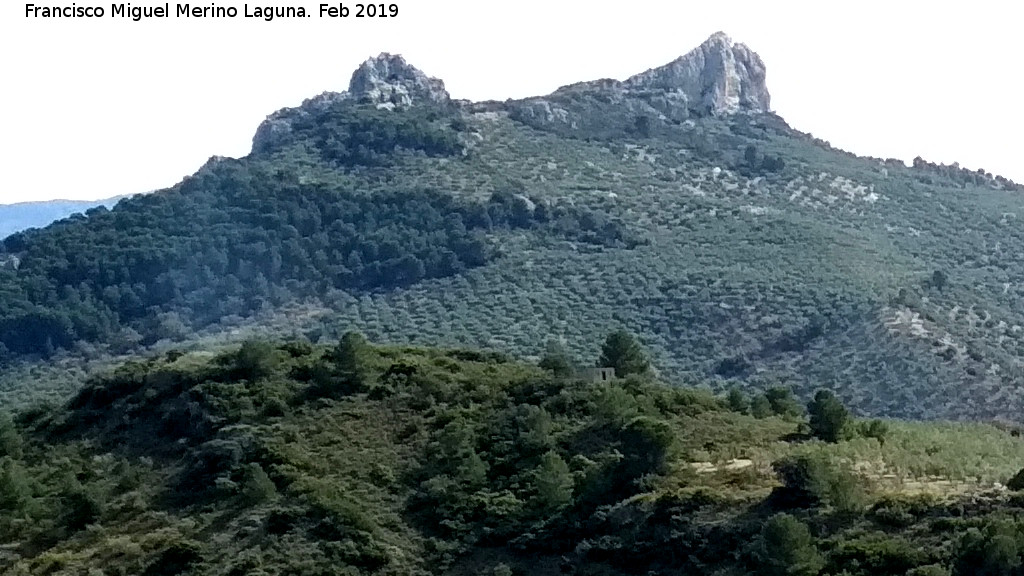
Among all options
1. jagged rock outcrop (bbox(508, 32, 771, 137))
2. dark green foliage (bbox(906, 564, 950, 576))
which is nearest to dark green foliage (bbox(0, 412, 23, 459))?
dark green foliage (bbox(906, 564, 950, 576))

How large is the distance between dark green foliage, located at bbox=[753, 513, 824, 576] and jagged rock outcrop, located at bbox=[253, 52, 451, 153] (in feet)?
295

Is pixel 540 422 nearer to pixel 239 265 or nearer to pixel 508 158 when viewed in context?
pixel 239 265

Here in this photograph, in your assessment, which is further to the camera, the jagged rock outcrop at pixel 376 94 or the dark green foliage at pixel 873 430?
the jagged rock outcrop at pixel 376 94

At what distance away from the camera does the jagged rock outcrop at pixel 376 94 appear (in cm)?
11331

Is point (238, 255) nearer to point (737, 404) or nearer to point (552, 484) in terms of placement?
point (737, 404)

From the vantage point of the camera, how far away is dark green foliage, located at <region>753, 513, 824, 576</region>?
25.3 meters

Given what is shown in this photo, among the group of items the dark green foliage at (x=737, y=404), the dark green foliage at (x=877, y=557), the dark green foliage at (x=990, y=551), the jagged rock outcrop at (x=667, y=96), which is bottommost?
the dark green foliage at (x=737, y=404)

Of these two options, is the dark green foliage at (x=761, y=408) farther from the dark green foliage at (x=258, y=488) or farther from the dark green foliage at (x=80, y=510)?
the dark green foliage at (x=80, y=510)

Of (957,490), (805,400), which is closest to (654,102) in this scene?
(805,400)

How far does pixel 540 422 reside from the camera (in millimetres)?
36469

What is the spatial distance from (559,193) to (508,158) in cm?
847

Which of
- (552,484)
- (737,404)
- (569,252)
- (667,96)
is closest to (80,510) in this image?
(552,484)

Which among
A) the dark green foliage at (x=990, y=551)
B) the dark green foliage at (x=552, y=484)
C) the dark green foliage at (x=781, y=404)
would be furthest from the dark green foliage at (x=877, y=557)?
the dark green foliage at (x=781, y=404)

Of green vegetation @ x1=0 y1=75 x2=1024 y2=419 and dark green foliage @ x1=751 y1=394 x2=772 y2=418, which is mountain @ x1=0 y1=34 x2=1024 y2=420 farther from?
dark green foliage @ x1=751 y1=394 x2=772 y2=418
